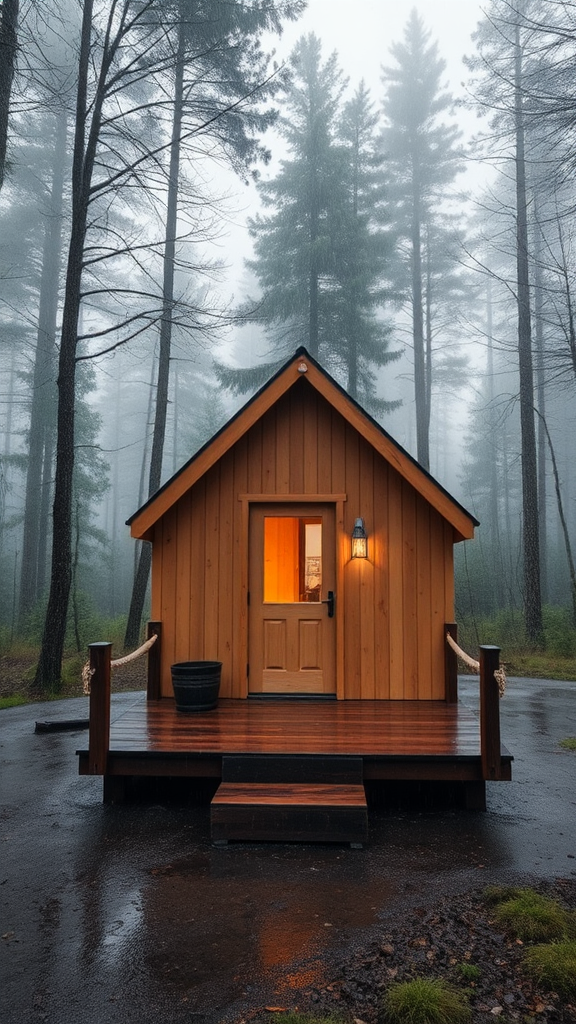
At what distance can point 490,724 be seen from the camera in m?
4.57

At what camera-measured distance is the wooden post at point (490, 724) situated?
15.0 feet

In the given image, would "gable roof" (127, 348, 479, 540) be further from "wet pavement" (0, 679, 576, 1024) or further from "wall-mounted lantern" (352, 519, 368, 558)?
"wet pavement" (0, 679, 576, 1024)

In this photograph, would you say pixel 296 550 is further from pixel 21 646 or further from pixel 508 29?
pixel 508 29

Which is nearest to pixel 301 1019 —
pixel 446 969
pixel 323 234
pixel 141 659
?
pixel 446 969

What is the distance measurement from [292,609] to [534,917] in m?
4.04

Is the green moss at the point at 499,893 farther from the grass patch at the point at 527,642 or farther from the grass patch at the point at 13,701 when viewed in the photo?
the grass patch at the point at 527,642

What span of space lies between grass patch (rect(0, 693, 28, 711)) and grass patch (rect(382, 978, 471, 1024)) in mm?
7626

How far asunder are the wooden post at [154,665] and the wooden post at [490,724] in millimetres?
3684

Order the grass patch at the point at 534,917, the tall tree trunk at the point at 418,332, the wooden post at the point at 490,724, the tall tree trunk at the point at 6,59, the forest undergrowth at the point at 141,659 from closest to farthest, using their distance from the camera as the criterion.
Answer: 1. the grass patch at the point at 534,917
2. the wooden post at the point at 490,724
3. the tall tree trunk at the point at 6,59
4. the forest undergrowth at the point at 141,659
5. the tall tree trunk at the point at 418,332

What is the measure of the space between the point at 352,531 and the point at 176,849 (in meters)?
3.80

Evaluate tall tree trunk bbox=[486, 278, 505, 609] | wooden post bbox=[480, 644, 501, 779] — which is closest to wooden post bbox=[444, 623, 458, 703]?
wooden post bbox=[480, 644, 501, 779]

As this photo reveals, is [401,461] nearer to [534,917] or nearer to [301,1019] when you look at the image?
[534,917]

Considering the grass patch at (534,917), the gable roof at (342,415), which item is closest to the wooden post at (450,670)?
the gable roof at (342,415)

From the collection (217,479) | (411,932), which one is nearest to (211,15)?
(217,479)
